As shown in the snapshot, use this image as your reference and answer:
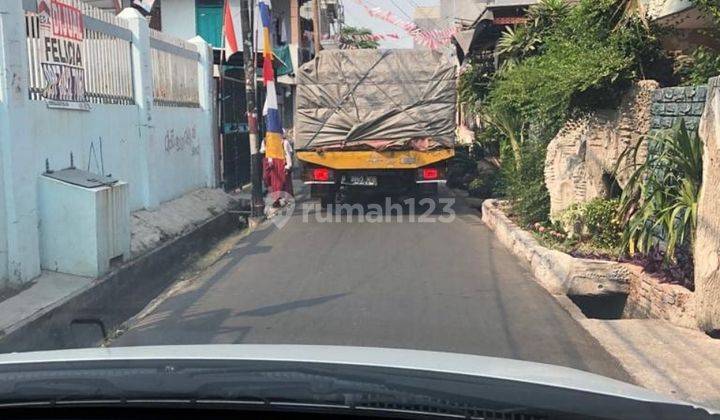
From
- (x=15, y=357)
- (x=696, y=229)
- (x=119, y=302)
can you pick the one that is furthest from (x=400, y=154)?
(x=15, y=357)

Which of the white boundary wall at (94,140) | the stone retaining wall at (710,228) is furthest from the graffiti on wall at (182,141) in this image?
the stone retaining wall at (710,228)

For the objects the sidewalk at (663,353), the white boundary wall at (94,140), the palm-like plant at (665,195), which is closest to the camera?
the sidewalk at (663,353)

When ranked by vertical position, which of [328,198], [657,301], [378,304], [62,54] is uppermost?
[62,54]

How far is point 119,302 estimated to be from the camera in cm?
866

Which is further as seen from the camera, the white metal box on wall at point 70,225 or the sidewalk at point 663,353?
the white metal box on wall at point 70,225

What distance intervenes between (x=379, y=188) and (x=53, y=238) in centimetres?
727

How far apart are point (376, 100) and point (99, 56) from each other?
5.71 metres

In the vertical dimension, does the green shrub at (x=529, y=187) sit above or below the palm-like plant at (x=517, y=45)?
below

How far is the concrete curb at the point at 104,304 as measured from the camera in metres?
6.60

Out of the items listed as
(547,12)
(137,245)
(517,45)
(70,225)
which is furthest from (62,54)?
(517,45)

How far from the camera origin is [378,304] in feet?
25.0

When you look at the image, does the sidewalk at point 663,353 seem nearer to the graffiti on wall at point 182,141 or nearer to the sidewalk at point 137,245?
the sidewalk at point 137,245

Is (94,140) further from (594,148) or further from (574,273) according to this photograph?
(594,148)

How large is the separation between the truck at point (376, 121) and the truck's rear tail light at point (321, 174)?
18mm
